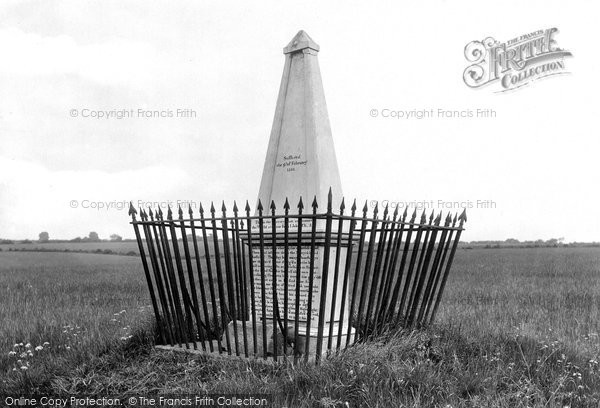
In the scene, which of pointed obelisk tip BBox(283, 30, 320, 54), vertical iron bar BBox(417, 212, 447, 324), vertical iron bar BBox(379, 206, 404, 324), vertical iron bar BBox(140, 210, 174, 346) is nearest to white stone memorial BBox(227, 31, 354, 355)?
pointed obelisk tip BBox(283, 30, 320, 54)

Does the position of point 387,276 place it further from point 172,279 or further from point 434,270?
point 172,279

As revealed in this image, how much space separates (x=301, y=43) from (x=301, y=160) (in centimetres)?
129

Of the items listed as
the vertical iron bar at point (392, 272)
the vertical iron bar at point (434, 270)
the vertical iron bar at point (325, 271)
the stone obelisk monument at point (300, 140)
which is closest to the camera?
the vertical iron bar at point (325, 271)

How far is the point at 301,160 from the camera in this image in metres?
6.45

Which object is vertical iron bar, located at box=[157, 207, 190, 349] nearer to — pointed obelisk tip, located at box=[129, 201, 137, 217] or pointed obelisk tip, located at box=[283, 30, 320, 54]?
pointed obelisk tip, located at box=[129, 201, 137, 217]

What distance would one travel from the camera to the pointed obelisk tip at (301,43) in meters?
6.56

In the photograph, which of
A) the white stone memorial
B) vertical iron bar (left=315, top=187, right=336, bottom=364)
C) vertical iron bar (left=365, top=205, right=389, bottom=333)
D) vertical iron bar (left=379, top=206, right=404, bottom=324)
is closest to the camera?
vertical iron bar (left=315, top=187, right=336, bottom=364)

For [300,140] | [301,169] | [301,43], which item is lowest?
[301,169]

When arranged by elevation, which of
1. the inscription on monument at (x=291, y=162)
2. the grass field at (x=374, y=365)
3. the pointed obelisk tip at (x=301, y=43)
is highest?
the pointed obelisk tip at (x=301, y=43)

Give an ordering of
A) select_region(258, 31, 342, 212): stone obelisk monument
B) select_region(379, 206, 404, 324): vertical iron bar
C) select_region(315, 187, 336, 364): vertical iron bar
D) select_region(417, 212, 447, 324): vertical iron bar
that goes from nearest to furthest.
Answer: select_region(315, 187, 336, 364): vertical iron bar → select_region(379, 206, 404, 324): vertical iron bar → select_region(258, 31, 342, 212): stone obelisk monument → select_region(417, 212, 447, 324): vertical iron bar

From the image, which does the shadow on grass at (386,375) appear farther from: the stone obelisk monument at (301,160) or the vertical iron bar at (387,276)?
the stone obelisk monument at (301,160)

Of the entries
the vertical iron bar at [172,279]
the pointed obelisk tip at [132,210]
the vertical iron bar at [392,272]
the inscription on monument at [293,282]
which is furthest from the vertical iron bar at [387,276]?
the pointed obelisk tip at [132,210]

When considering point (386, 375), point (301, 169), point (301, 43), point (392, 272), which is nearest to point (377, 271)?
point (392, 272)

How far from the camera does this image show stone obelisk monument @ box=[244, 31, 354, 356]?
632cm
